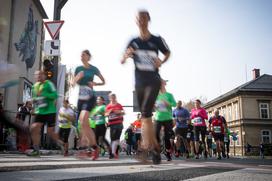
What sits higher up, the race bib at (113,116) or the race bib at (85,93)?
the race bib at (85,93)

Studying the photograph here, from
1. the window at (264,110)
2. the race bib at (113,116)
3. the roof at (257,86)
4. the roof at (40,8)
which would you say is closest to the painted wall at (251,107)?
the window at (264,110)

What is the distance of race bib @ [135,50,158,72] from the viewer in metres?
4.36

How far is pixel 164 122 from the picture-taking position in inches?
309

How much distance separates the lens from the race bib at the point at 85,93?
21.5 ft

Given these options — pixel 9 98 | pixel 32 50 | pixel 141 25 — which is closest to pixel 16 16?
pixel 32 50

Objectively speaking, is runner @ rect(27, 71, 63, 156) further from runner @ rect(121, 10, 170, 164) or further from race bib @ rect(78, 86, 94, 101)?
runner @ rect(121, 10, 170, 164)

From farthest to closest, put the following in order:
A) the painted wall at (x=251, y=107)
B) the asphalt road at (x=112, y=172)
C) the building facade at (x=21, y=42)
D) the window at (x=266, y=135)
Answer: the painted wall at (x=251, y=107), the window at (x=266, y=135), the building facade at (x=21, y=42), the asphalt road at (x=112, y=172)

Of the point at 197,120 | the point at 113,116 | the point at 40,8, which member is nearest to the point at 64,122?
the point at 113,116

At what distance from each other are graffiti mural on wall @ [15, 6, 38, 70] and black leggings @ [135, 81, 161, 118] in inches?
756

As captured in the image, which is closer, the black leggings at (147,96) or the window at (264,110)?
the black leggings at (147,96)

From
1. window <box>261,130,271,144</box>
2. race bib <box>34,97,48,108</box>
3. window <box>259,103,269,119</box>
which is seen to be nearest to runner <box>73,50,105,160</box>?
race bib <box>34,97,48,108</box>

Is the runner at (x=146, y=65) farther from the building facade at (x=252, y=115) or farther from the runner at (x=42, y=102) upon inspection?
the building facade at (x=252, y=115)

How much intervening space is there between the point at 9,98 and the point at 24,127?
17619 millimetres

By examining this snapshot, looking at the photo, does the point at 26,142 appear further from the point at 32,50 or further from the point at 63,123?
the point at 32,50
